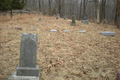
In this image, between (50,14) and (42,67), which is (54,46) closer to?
(42,67)

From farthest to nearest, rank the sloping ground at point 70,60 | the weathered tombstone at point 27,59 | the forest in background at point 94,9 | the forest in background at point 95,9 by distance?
the forest in background at point 94,9
the forest in background at point 95,9
the sloping ground at point 70,60
the weathered tombstone at point 27,59

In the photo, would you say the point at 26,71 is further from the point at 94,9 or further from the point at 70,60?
the point at 94,9

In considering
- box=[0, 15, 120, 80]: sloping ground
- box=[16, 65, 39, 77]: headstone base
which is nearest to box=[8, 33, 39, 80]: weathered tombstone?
box=[16, 65, 39, 77]: headstone base

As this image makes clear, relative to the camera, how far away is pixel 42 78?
11.1 ft

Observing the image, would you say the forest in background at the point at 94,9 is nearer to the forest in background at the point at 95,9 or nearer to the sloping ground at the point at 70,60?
the forest in background at the point at 95,9

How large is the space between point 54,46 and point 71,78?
9.38 ft

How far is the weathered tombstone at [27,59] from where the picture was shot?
9.74 ft

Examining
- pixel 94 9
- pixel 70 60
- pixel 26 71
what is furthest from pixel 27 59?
pixel 94 9

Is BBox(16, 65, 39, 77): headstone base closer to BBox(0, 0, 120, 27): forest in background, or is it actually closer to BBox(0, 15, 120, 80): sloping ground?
BBox(0, 15, 120, 80): sloping ground

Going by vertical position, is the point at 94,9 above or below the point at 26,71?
above

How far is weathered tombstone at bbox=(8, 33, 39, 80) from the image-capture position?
2969 mm

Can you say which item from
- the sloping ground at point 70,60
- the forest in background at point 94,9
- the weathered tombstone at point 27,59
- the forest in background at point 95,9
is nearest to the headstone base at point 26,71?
the weathered tombstone at point 27,59

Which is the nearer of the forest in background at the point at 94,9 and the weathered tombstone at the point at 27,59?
the weathered tombstone at the point at 27,59

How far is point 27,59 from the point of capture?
310 cm
